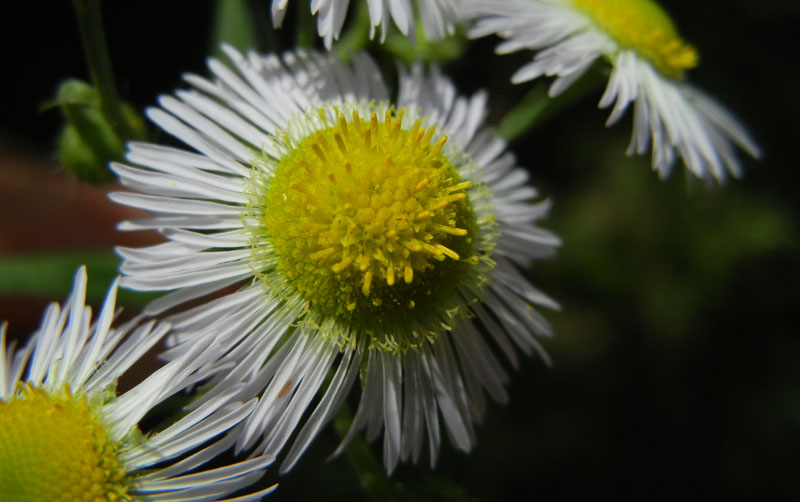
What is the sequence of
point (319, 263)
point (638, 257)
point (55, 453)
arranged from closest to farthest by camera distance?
point (55, 453) < point (319, 263) < point (638, 257)

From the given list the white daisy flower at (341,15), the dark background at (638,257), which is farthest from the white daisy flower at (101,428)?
the dark background at (638,257)

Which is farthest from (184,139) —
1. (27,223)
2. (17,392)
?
(27,223)

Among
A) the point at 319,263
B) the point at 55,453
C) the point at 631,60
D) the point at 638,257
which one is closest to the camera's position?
the point at 55,453

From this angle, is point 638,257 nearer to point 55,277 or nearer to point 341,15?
point 341,15

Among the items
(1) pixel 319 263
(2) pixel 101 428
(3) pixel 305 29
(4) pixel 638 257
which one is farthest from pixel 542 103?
(4) pixel 638 257

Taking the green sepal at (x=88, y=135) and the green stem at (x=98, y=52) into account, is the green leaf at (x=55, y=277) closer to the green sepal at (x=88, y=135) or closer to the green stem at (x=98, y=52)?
the green sepal at (x=88, y=135)

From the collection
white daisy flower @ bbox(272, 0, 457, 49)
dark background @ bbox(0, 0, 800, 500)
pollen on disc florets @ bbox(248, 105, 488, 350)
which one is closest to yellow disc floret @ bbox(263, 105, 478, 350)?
pollen on disc florets @ bbox(248, 105, 488, 350)

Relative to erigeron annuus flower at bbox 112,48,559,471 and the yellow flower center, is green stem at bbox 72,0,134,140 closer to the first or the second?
erigeron annuus flower at bbox 112,48,559,471
